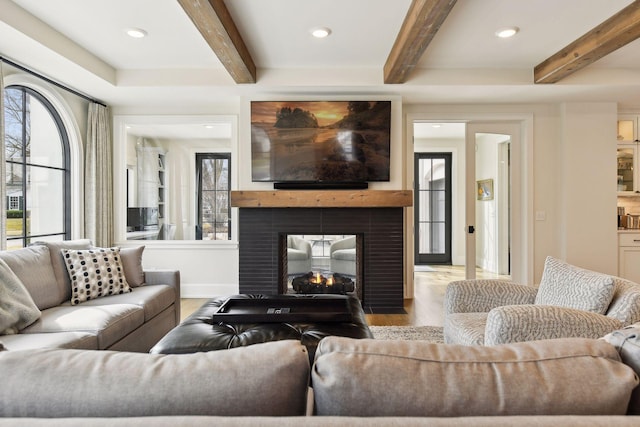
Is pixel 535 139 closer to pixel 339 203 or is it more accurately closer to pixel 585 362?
pixel 339 203

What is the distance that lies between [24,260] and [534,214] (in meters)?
4.98

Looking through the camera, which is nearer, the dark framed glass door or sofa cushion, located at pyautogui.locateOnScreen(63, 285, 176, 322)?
sofa cushion, located at pyautogui.locateOnScreen(63, 285, 176, 322)

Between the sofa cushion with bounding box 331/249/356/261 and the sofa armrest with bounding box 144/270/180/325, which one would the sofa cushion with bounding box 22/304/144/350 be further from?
the sofa cushion with bounding box 331/249/356/261

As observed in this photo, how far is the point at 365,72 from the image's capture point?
3877mm

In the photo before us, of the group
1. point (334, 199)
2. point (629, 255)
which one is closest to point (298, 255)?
point (334, 199)

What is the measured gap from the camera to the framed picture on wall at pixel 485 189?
19.9 ft

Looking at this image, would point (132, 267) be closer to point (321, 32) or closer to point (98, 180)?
point (98, 180)

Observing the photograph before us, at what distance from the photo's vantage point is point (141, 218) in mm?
4781

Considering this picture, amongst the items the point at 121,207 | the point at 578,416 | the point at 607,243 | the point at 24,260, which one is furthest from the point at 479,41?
the point at 121,207

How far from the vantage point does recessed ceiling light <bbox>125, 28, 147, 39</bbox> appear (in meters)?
3.03

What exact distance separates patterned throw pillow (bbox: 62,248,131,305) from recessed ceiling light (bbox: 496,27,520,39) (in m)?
3.58

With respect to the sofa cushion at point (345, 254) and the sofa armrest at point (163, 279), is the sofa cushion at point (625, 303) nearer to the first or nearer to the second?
the sofa cushion at point (345, 254)

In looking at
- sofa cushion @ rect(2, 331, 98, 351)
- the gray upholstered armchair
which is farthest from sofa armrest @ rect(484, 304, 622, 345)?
the gray upholstered armchair

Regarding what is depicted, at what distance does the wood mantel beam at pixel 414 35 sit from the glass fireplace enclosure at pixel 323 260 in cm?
178
